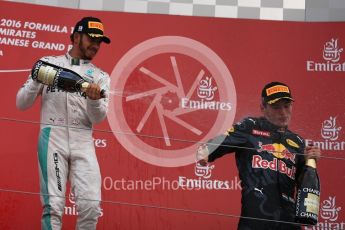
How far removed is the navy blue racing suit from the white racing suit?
35 cm

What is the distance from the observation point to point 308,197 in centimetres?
230

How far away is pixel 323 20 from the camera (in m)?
3.13

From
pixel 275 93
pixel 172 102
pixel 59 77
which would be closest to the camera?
pixel 59 77

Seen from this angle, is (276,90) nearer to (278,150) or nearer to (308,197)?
(278,150)

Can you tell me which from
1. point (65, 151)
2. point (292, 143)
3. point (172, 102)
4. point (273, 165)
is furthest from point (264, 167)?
point (172, 102)

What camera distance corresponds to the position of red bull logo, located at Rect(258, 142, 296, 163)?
7.85 feet

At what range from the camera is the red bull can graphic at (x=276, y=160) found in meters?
2.38

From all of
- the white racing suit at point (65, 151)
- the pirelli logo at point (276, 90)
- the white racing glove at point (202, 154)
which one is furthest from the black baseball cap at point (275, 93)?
the white racing suit at point (65, 151)

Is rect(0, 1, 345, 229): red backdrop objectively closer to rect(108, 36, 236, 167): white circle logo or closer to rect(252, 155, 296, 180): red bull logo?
rect(108, 36, 236, 167): white circle logo

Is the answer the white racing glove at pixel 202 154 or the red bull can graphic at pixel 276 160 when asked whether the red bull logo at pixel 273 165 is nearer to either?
the red bull can graphic at pixel 276 160

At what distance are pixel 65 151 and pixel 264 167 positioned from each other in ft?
1.84

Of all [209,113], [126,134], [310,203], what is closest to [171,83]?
[209,113]

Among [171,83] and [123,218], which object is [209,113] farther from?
[123,218]

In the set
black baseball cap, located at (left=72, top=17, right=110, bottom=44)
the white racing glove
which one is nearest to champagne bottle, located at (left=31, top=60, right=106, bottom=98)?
black baseball cap, located at (left=72, top=17, right=110, bottom=44)
